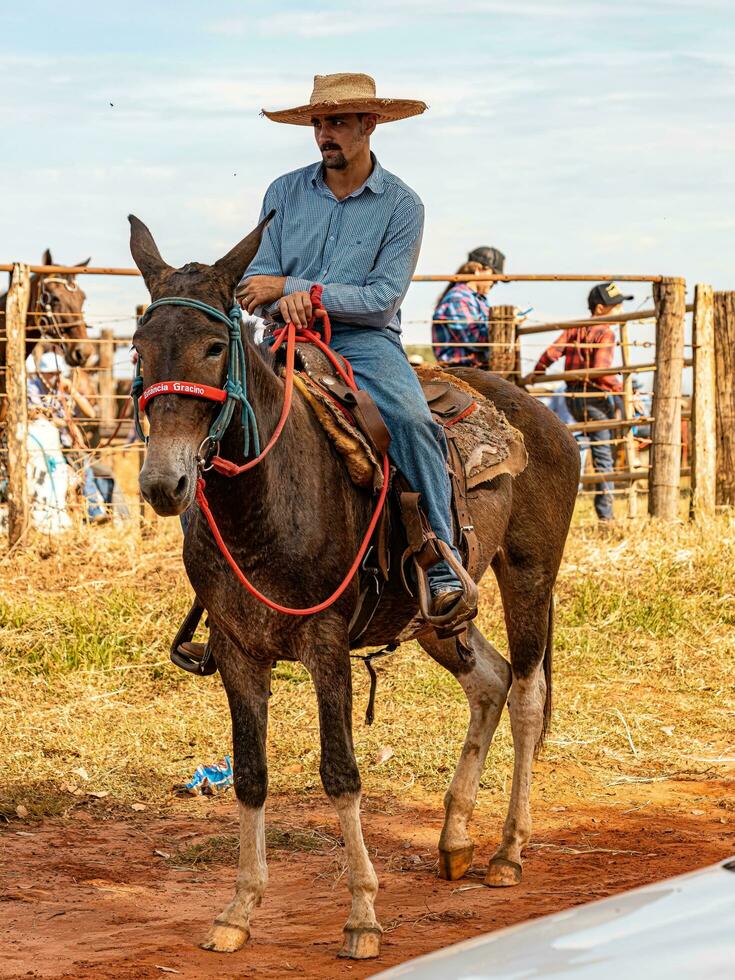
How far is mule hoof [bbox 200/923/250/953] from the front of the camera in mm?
4914

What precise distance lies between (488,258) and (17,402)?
16.0ft

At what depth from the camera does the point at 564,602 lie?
34.8 ft

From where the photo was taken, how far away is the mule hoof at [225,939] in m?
4.91

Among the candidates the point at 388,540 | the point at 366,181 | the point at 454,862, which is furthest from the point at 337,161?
the point at 454,862

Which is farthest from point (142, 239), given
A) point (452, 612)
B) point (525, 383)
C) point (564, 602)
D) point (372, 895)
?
point (525, 383)

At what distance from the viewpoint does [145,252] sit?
4.83m

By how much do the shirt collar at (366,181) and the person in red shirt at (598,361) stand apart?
311 inches

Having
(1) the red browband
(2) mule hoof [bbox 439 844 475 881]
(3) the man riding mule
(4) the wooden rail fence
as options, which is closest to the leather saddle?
(3) the man riding mule

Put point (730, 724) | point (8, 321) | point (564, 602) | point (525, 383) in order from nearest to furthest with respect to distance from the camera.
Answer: point (730, 724) → point (564, 602) → point (8, 321) → point (525, 383)

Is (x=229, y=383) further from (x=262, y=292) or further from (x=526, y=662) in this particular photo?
(x=526, y=662)

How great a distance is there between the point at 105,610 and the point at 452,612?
511 centimetres

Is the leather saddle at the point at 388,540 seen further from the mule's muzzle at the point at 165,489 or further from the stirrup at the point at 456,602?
the mule's muzzle at the point at 165,489

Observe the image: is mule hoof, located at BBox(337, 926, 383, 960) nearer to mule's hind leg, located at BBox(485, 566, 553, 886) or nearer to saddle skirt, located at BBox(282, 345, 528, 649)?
saddle skirt, located at BBox(282, 345, 528, 649)

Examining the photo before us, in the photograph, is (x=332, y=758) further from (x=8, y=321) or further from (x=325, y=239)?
(x=8, y=321)
